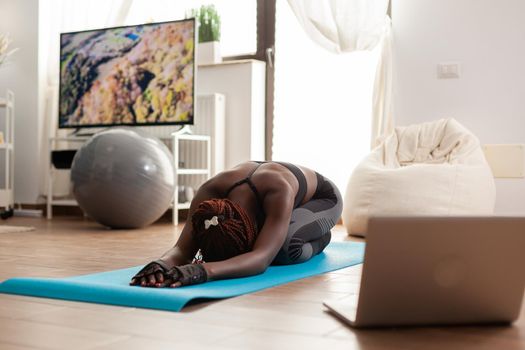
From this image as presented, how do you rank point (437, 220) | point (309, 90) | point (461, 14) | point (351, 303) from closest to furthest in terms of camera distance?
point (437, 220), point (351, 303), point (461, 14), point (309, 90)

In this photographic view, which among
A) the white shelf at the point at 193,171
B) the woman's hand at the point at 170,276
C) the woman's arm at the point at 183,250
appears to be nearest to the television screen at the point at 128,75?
the white shelf at the point at 193,171

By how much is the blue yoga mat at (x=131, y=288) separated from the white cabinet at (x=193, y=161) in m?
→ 2.81

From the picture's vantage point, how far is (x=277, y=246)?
8.12ft

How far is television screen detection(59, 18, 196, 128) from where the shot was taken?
535 cm

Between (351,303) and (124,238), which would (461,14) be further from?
(351,303)

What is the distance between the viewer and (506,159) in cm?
465

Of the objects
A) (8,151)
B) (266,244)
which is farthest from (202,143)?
(266,244)

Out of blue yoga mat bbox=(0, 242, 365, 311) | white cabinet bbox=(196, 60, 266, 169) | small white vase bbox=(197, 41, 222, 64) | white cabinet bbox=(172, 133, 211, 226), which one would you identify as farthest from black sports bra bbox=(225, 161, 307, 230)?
small white vase bbox=(197, 41, 222, 64)

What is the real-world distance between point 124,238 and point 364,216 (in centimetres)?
140

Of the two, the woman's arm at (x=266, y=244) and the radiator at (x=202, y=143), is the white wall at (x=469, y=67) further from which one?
the woman's arm at (x=266, y=244)

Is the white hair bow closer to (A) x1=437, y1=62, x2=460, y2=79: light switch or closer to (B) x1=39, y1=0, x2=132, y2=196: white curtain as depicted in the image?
(A) x1=437, y1=62, x2=460, y2=79: light switch

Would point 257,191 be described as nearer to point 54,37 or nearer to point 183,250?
point 183,250

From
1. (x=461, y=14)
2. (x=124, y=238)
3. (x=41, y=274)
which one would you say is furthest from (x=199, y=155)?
(x=41, y=274)

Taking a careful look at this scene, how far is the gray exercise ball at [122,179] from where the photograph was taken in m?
4.62
